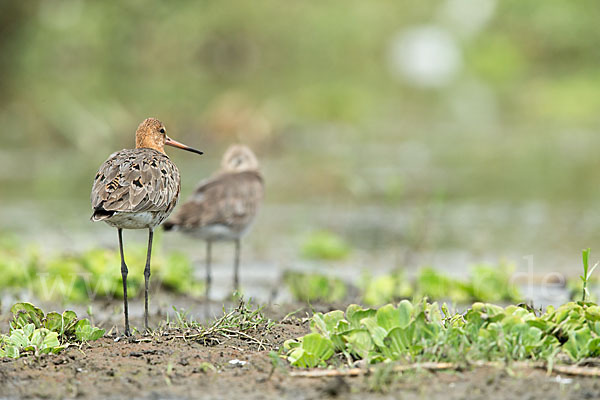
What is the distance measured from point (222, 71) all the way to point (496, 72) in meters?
10.1

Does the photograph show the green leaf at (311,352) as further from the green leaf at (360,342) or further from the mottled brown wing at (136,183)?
the mottled brown wing at (136,183)

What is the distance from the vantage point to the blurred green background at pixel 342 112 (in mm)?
11578

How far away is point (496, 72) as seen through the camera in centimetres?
3622

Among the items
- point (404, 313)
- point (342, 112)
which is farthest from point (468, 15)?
point (404, 313)

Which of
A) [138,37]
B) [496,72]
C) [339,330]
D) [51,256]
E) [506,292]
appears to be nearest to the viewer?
[339,330]

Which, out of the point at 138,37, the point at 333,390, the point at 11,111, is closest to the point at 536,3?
the point at 138,37

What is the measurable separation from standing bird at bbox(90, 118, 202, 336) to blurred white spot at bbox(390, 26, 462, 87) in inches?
1213

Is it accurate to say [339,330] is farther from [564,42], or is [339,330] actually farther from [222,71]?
[564,42]

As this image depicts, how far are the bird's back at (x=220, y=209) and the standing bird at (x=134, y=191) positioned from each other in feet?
7.06

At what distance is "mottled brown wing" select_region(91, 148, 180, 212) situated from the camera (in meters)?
5.51

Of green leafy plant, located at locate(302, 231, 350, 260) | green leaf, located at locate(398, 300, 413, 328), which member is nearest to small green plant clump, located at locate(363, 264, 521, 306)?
green leafy plant, located at locate(302, 231, 350, 260)

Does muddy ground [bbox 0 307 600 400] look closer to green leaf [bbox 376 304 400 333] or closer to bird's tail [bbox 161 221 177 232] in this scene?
green leaf [bbox 376 304 400 333]

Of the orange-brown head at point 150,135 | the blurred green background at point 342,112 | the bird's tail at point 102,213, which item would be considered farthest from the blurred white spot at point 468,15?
the bird's tail at point 102,213

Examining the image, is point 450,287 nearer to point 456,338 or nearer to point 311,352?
point 456,338
